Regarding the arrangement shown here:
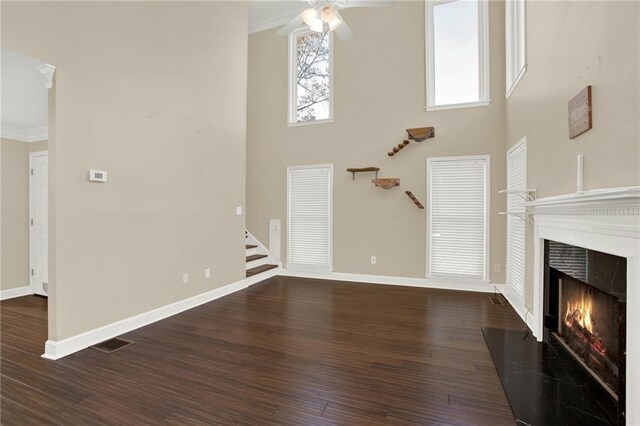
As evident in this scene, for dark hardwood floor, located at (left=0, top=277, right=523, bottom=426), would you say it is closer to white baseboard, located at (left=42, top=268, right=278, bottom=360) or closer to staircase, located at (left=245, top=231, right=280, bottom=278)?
white baseboard, located at (left=42, top=268, right=278, bottom=360)

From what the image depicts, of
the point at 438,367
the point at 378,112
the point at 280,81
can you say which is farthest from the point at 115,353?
the point at 280,81

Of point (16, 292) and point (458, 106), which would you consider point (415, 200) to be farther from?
point (16, 292)

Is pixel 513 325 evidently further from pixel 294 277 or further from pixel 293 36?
pixel 293 36

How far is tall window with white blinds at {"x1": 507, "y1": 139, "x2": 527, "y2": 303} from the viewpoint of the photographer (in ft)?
12.4

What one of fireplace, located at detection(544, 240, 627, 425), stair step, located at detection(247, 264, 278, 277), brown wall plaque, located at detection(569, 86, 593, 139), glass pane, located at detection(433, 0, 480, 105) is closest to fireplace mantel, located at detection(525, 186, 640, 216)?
fireplace, located at detection(544, 240, 627, 425)

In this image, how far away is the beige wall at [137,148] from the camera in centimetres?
271

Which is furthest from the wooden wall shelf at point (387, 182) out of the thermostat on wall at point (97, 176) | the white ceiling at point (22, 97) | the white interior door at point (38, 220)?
the white interior door at point (38, 220)

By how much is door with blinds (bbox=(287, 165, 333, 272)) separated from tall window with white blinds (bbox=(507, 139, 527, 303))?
2866 mm

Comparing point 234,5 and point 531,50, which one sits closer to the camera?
point 531,50

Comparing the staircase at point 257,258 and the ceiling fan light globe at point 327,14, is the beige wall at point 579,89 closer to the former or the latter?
the ceiling fan light globe at point 327,14

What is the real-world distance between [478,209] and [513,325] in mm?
2025

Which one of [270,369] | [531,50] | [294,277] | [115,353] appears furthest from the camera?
[294,277]

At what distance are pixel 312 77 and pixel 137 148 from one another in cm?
386

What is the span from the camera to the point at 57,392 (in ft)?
7.16
